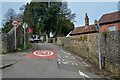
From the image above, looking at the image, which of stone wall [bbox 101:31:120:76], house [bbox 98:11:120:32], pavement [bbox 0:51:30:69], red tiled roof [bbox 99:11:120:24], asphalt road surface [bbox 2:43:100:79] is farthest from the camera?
red tiled roof [bbox 99:11:120:24]

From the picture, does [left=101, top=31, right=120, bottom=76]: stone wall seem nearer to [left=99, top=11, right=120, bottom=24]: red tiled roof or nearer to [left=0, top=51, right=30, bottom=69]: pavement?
[left=0, top=51, right=30, bottom=69]: pavement

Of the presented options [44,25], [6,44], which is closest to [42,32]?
[44,25]

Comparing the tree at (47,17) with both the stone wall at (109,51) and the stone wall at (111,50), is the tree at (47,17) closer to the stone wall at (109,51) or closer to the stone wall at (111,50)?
the stone wall at (109,51)

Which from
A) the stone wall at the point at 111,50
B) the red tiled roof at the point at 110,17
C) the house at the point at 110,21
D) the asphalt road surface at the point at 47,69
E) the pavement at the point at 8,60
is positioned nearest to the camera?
the asphalt road surface at the point at 47,69

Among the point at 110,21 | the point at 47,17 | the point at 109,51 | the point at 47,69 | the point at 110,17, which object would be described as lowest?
the point at 47,69

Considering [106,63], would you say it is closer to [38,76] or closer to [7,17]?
[38,76]

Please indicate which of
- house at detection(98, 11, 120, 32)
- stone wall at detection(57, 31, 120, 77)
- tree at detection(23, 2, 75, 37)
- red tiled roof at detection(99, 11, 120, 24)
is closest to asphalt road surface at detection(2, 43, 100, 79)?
stone wall at detection(57, 31, 120, 77)

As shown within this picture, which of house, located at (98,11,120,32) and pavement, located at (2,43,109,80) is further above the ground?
house, located at (98,11,120,32)

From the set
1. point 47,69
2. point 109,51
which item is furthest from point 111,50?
point 47,69

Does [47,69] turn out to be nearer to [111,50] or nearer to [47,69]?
[47,69]

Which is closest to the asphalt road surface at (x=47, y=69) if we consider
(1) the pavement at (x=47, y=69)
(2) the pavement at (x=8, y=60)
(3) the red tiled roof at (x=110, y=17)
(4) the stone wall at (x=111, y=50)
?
(1) the pavement at (x=47, y=69)

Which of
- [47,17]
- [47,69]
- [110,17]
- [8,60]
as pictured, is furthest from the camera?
[47,17]

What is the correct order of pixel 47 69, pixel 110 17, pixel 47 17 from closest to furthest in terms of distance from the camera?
1. pixel 47 69
2. pixel 110 17
3. pixel 47 17

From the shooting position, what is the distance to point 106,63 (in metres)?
13.0
